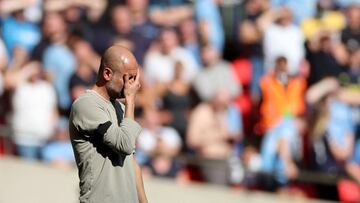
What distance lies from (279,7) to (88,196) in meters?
6.22

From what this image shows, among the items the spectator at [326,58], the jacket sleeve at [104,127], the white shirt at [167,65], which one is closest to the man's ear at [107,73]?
the jacket sleeve at [104,127]

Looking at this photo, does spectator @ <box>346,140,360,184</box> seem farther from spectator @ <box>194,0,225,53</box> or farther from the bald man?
the bald man

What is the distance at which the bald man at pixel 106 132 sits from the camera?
562 centimetres

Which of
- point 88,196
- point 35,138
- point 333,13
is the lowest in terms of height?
point 88,196

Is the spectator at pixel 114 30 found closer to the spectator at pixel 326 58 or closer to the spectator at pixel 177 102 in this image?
the spectator at pixel 177 102

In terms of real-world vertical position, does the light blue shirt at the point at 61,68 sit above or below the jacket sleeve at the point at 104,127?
above

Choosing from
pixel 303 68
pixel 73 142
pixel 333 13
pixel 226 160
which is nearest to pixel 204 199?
pixel 226 160

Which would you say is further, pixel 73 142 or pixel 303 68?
pixel 303 68

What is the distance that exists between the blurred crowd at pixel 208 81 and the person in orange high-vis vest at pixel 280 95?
0.01 metres

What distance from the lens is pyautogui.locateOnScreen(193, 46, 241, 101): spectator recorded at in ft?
37.1

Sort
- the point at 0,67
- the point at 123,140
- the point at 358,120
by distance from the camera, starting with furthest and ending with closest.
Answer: the point at 0,67 → the point at 358,120 → the point at 123,140

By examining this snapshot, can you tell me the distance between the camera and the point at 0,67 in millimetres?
12266

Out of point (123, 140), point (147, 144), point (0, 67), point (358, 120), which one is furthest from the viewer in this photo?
point (0, 67)

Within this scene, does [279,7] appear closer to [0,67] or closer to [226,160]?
[226,160]
